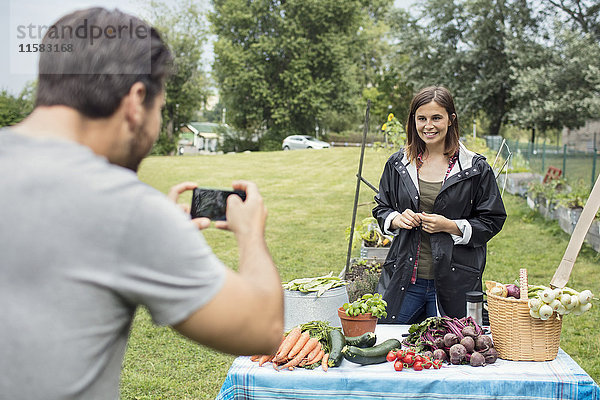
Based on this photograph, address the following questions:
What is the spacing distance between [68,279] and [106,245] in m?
0.08

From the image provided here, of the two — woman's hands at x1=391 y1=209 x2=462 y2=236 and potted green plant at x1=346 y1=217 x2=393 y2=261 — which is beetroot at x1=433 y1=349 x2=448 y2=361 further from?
potted green plant at x1=346 y1=217 x2=393 y2=261

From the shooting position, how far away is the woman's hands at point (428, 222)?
10.5 feet

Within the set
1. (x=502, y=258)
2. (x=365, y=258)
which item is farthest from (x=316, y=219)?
(x=365, y=258)

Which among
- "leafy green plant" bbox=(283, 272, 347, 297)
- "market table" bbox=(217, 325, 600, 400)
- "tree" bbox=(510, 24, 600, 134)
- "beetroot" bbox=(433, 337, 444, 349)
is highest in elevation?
"tree" bbox=(510, 24, 600, 134)

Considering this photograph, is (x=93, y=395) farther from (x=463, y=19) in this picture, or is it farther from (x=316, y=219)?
(x=463, y=19)

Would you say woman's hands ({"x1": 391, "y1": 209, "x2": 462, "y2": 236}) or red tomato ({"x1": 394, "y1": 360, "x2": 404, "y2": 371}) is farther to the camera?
woman's hands ({"x1": 391, "y1": 209, "x2": 462, "y2": 236})

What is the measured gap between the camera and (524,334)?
8.51ft

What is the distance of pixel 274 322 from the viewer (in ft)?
3.75

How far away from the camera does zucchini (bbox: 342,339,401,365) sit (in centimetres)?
260

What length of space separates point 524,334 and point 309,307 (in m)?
1.05

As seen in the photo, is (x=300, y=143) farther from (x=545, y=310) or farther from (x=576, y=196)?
(x=545, y=310)

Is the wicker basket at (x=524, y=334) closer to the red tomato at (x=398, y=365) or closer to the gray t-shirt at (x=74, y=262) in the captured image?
the red tomato at (x=398, y=365)

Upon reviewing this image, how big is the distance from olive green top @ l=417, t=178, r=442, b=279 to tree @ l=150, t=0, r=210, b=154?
31.8 metres

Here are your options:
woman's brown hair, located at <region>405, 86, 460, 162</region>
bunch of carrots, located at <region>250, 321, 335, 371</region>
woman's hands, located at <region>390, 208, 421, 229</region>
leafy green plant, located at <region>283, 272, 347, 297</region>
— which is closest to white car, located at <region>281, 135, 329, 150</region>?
woman's brown hair, located at <region>405, 86, 460, 162</region>
